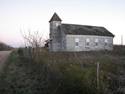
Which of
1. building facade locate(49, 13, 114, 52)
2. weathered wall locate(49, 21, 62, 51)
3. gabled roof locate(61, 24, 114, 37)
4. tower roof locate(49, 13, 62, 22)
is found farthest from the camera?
tower roof locate(49, 13, 62, 22)

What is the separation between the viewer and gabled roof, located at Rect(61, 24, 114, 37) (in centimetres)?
3392

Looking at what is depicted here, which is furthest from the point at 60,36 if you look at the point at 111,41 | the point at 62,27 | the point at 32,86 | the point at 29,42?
the point at 32,86

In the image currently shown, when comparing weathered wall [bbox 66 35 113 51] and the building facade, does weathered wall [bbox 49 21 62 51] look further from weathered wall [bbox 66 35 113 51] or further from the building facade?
weathered wall [bbox 66 35 113 51]

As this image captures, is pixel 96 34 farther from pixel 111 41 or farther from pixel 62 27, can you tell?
pixel 62 27

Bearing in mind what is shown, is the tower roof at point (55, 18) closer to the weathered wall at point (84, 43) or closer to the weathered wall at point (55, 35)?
the weathered wall at point (55, 35)

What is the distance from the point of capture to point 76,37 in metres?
34.2

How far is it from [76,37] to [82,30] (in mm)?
2697

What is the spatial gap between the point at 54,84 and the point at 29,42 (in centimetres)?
1364

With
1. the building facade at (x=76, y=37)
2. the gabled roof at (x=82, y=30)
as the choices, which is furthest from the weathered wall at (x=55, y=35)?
the gabled roof at (x=82, y=30)

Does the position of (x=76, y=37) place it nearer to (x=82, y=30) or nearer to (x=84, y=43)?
(x=84, y=43)

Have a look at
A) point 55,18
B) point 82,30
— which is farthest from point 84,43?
point 55,18

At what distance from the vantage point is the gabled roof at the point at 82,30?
3392 centimetres

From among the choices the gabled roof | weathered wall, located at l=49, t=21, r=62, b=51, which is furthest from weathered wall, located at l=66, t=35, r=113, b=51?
weathered wall, located at l=49, t=21, r=62, b=51

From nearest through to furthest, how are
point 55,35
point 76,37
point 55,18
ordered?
1. point 76,37
2. point 55,18
3. point 55,35
